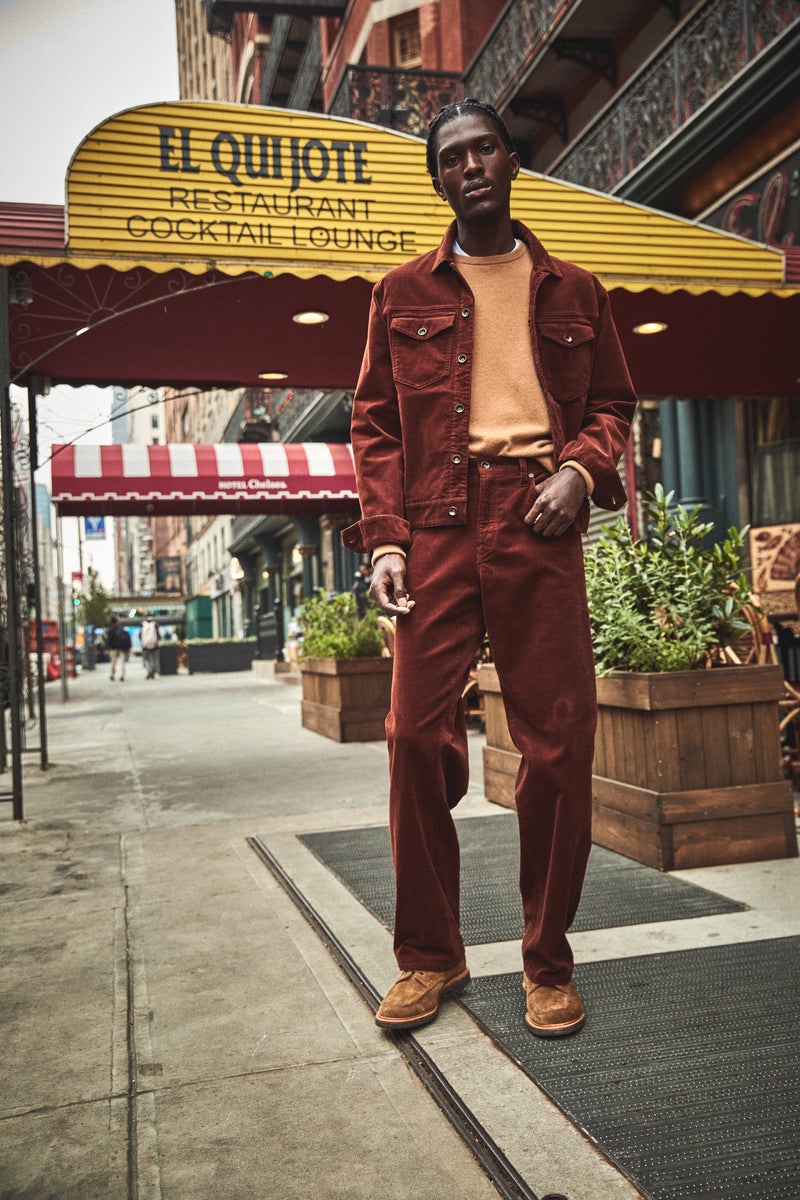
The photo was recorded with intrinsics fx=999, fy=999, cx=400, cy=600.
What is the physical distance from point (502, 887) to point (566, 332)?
2235 mm

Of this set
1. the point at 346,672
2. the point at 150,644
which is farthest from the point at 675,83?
the point at 150,644

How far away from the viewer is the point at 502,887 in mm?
3883

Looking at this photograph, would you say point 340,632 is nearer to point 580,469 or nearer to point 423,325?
point 423,325

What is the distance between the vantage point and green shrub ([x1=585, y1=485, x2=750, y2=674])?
13.5ft

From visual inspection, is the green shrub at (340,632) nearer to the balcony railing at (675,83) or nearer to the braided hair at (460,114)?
the balcony railing at (675,83)

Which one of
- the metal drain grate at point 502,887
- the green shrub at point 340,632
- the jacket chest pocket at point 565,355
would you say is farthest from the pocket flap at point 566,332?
the green shrub at point 340,632

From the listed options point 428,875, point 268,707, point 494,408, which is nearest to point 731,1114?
point 428,875

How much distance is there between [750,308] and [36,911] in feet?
20.5

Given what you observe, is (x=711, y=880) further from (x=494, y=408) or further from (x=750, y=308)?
(x=750, y=308)

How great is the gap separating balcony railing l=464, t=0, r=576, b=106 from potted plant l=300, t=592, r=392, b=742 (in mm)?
8119

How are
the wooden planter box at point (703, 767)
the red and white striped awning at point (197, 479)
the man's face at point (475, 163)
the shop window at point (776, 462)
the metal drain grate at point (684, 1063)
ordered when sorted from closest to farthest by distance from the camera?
the metal drain grate at point (684, 1063) < the man's face at point (475, 163) < the wooden planter box at point (703, 767) < the shop window at point (776, 462) < the red and white striped awning at point (197, 479)

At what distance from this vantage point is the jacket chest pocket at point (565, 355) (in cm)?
256

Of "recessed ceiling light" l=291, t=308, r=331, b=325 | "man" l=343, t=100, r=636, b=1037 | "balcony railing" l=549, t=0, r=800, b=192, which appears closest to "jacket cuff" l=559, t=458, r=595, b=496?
"man" l=343, t=100, r=636, b=1037

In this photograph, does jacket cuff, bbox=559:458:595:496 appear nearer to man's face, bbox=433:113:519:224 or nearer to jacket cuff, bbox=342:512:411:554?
jacket cuff, bbox=342:512:411:554
